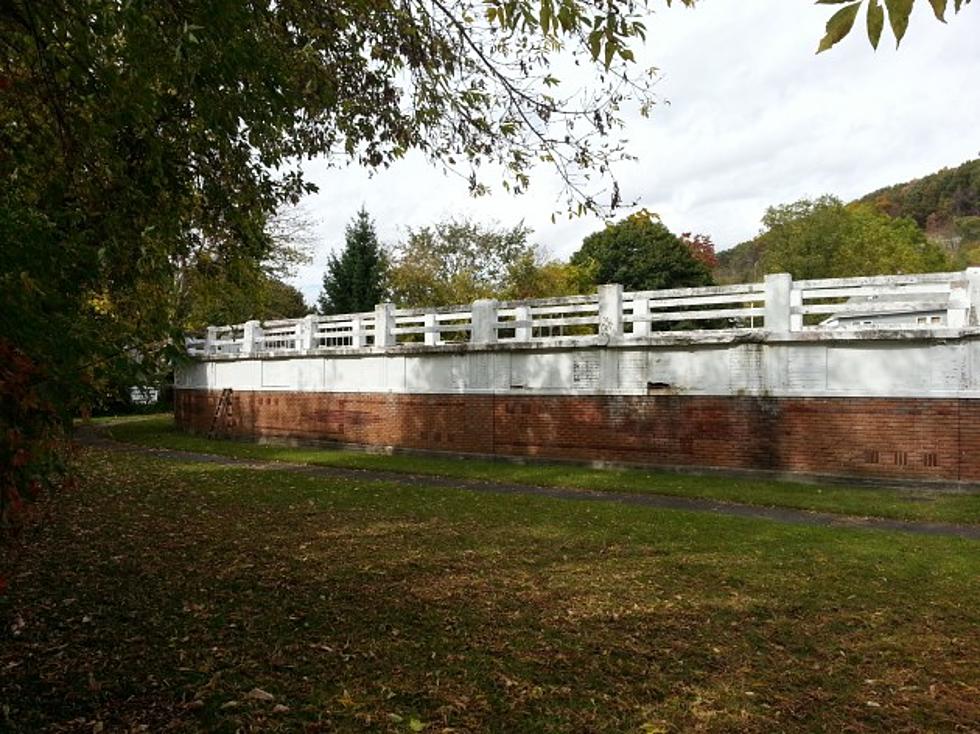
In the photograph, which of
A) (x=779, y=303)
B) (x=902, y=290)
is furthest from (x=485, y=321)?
(x=902, y=290)

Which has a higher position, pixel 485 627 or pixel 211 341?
pixel 211 341

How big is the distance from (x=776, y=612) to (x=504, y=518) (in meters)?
4.02

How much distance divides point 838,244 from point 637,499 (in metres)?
34.0

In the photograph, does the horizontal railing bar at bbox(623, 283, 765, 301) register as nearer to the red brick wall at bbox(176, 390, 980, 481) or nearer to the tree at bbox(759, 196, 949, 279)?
the red brick wall at bbox(176, 390, 980, 481)

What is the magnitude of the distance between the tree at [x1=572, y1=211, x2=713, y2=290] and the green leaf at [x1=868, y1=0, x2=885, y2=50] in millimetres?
38880

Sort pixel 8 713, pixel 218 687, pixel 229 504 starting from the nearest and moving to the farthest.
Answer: pixel 8 713
pixel 218 687
pixel 229 504

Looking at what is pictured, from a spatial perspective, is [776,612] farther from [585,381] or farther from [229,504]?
[585,381]

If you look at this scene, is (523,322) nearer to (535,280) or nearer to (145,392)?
(145,392)

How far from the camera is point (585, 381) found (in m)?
13.4

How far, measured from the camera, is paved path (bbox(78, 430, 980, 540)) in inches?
331

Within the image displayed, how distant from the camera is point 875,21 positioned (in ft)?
7.32

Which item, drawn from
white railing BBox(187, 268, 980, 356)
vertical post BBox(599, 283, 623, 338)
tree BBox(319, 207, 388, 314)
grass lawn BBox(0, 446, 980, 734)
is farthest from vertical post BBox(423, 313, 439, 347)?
tree BBox(319, 207, 388, 314)

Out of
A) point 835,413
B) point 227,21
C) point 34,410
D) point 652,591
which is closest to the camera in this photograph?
point 34,410

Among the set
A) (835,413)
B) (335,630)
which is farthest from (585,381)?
(335,630)
